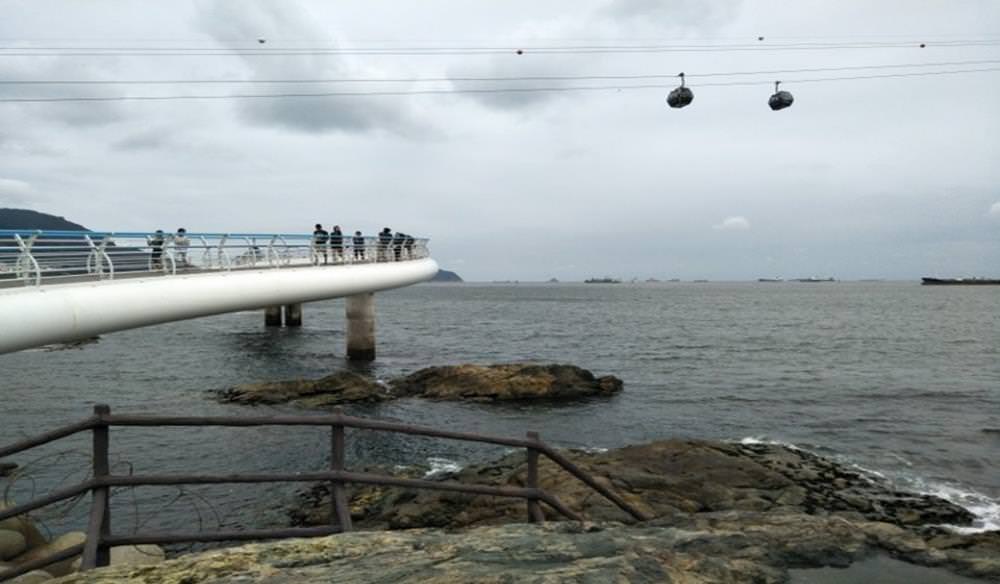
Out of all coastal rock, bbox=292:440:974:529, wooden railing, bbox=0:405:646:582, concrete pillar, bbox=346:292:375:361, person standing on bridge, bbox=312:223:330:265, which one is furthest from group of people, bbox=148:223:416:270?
wooden railing, bbox=0:405:646:582

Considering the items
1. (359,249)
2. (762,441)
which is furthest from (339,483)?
(359,249)

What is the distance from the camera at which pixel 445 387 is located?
26219mm

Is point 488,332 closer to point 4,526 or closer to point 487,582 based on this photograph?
point 4,526

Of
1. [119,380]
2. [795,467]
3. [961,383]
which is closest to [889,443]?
[795,467]

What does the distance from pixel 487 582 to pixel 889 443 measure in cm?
2008

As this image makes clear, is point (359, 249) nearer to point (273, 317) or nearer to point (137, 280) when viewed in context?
point (137, 280)

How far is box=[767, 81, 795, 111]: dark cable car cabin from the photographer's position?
1544cm

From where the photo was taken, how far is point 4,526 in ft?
27.4

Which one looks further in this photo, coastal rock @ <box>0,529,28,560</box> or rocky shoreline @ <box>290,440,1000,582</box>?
coastal rock @ <box>0,529,28,560</box>

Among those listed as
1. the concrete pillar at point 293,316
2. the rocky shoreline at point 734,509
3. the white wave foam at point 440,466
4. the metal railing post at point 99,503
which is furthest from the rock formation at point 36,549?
the concrete pillar at point 293,316

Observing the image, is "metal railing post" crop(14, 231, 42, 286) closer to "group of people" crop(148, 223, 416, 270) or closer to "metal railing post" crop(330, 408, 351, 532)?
"group of people" crop(148, 223, 416, 270)

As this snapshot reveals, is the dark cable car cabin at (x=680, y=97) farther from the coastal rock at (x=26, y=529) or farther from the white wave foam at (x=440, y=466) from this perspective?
the coastal rock at (x=26, y=529)

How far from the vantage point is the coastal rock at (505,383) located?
25500 millimetres

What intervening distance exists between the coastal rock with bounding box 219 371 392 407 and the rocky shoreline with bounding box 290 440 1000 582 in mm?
10266
